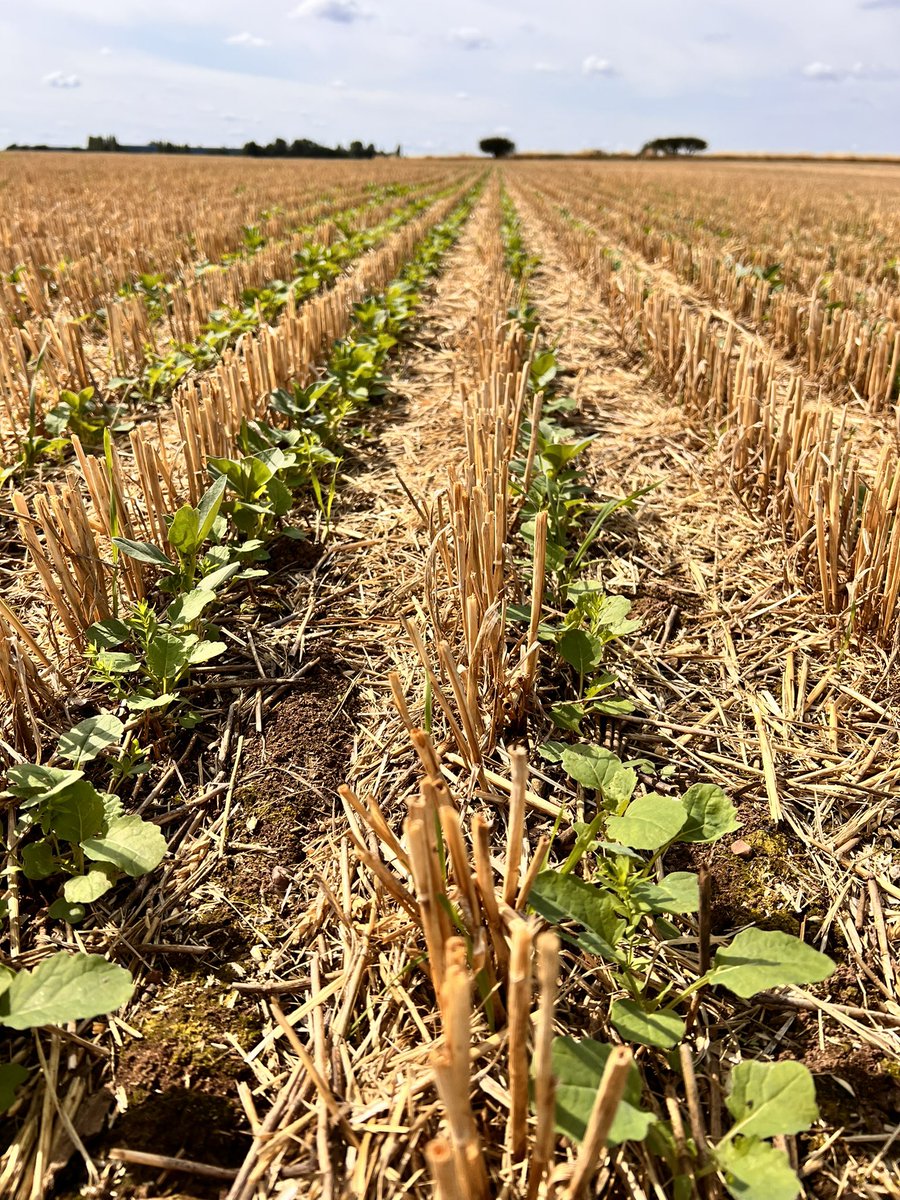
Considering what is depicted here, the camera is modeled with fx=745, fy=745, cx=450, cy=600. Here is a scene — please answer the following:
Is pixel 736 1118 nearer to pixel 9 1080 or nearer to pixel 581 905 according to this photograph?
pixel 581 905

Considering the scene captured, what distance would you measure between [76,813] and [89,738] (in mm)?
211

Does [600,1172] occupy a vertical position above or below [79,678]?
below

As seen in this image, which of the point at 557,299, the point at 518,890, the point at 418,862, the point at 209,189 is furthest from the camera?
the point at 209,189

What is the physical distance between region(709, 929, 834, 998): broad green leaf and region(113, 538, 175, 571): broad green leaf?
168 centimetres

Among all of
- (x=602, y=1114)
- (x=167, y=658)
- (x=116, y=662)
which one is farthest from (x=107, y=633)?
(x=602, y=1114)

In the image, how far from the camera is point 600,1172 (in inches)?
44.3

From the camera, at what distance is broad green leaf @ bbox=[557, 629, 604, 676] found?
1.96 meters

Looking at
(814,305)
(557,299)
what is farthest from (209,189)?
(814,305)

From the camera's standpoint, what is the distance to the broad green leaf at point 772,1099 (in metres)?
1.07

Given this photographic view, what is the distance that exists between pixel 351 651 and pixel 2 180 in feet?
62.5

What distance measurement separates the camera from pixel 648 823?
143cm

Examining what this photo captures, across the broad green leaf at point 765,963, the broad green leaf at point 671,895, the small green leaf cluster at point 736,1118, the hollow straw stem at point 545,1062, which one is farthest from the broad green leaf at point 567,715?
the hollow straw stem at point 545,1062

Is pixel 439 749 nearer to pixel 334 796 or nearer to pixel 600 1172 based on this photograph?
pixel 334 796

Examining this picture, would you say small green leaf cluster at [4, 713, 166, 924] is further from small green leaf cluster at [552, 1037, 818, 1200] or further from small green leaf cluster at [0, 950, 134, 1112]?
small green leaf cluster at [552, 1037, 818, 1200]
